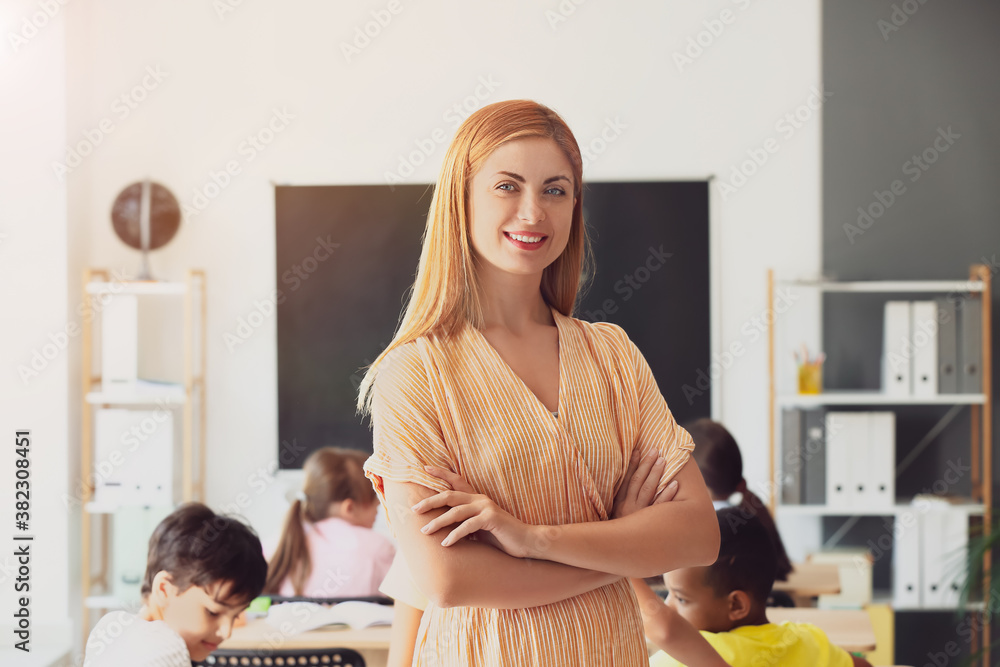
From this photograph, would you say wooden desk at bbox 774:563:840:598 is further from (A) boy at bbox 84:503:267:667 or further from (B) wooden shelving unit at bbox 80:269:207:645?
(B) wooden shelving unit at bbox 80:269:207:645

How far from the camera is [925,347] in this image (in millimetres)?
3158

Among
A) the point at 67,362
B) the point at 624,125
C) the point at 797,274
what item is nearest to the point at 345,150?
the point at 624,125

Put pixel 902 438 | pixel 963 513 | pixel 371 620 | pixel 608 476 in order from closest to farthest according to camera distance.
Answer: pixel 608 476 → pixel 371 620 → pixel 963 513 → pixel 902 438

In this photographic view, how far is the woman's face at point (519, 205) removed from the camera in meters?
1.13

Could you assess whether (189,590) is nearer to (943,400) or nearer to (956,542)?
(943,400)

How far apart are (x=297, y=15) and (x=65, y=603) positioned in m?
2.60

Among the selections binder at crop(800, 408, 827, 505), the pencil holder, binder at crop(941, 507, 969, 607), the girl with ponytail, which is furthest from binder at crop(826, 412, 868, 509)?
the girl with ponytail

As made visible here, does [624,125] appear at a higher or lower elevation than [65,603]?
higher

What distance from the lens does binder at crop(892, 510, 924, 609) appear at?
3211 millimetres

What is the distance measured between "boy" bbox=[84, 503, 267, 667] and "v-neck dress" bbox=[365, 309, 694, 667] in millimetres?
720

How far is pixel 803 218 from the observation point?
3.53 m

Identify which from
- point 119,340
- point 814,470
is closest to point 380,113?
point 119,340

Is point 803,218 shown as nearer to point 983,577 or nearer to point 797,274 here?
point 797,274

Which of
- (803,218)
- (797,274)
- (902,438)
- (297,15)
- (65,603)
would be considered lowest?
(65,603)
